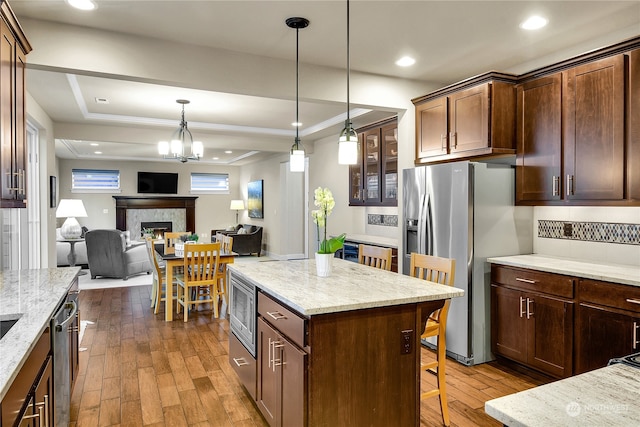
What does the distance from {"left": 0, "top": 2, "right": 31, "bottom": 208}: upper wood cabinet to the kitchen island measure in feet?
5.00

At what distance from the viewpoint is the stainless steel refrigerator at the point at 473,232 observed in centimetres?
346

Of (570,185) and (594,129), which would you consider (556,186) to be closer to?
(570,185)

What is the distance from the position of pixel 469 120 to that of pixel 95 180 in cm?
1085

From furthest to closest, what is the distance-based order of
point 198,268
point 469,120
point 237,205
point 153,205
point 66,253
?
point 237,205 < point 153,205 < point 66,253 < point 198,268 < point 469,120

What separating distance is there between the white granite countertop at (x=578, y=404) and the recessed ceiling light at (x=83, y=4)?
120 inches

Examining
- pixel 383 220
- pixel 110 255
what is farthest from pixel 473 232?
pixel 110 255

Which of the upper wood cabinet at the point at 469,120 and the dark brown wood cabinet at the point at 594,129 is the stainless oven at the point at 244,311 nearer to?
the upper wood cabinet at the point at 469,120

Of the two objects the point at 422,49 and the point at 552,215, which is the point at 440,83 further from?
the point at 552,215

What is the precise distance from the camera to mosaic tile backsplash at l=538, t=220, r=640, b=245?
3116mm

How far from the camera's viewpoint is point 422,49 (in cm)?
347

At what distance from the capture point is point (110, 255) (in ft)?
23.6

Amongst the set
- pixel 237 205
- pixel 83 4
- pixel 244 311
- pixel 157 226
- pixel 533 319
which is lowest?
pixel 533 319

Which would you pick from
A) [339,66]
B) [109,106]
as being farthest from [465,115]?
[109,106]

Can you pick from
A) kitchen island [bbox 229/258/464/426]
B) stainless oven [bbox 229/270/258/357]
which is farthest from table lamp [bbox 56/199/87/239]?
kitchen island [bbox 229/258/464/426]
